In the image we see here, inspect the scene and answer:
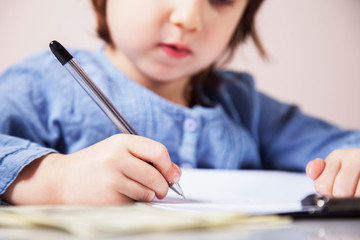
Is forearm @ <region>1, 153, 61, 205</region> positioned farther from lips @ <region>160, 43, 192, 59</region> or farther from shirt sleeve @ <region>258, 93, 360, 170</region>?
shirt sleeve @ <region>258, 93, 360, 170</region>


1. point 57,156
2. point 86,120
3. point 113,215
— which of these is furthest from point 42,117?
point 113,215

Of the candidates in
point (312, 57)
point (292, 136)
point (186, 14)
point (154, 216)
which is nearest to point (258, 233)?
point (154, 216)

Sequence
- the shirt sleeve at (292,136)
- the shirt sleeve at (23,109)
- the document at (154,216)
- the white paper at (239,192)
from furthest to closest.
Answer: the shirt sleeve at (292,136), the shirt sleeve at (23,109), the white paper at (239,192), the document at (154,216)

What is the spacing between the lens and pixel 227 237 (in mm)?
204

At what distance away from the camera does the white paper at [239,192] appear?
12.6 inches

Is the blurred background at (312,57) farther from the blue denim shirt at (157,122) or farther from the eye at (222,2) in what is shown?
the eye at (222,2)

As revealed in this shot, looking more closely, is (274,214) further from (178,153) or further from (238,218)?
(178,153)

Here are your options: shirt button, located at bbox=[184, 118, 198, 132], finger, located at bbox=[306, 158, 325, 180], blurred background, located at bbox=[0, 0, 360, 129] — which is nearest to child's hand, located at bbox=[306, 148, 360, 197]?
finger, located at bbox=[306, 158, 325, 180]

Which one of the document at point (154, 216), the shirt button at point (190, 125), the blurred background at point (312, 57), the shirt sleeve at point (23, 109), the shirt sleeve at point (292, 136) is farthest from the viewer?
the blurred background at point (312, 57)

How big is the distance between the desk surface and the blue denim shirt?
0.55 feet

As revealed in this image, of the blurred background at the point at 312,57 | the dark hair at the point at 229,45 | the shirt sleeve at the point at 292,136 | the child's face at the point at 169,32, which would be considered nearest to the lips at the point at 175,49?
the child's face at the point at 169,32

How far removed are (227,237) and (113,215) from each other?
0.06 metres

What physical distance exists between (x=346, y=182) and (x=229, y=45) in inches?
18.3

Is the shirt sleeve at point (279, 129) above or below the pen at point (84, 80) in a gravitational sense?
below
